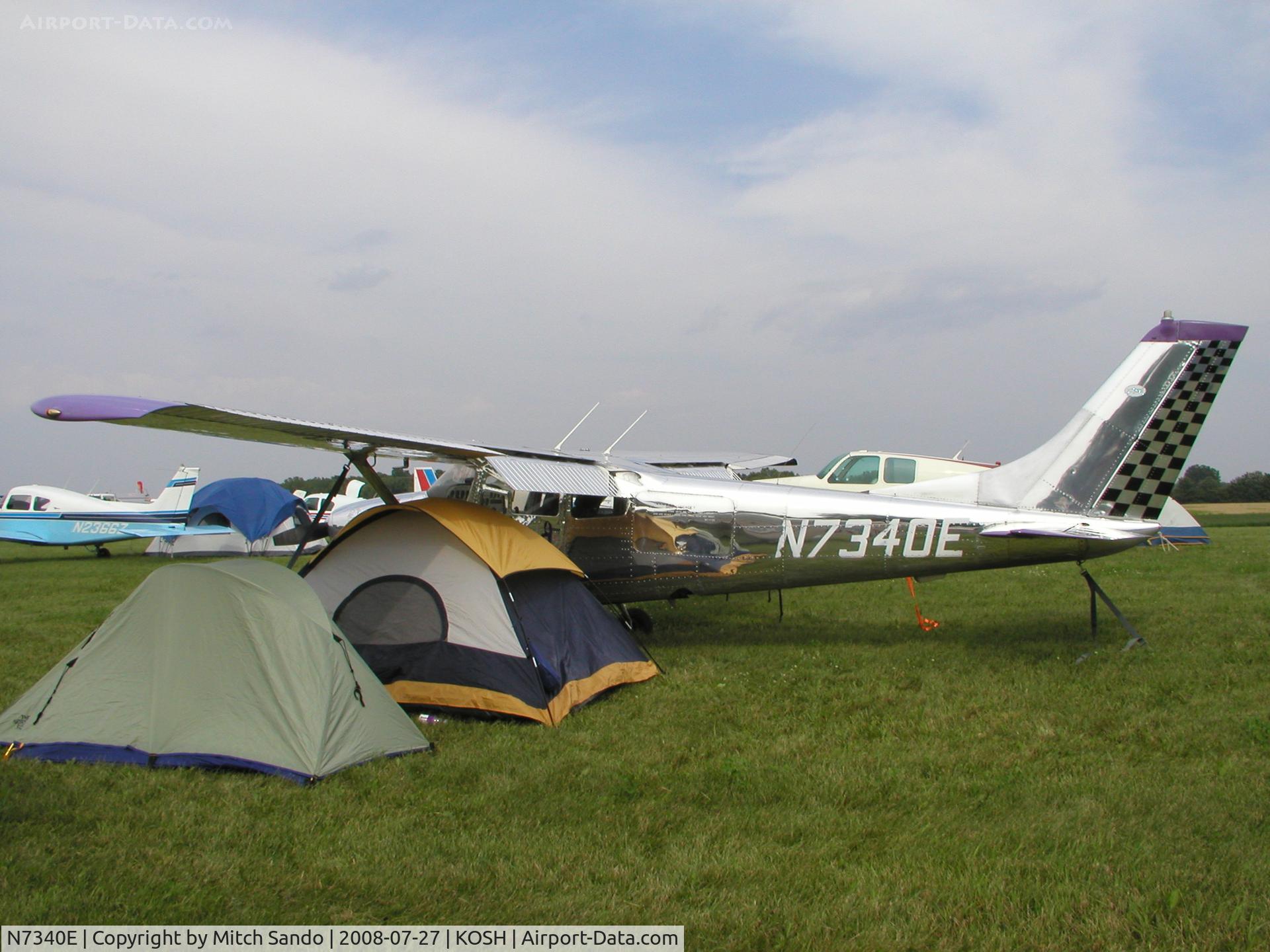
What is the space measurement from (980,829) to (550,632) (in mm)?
3787

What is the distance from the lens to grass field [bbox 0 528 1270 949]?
3670mm

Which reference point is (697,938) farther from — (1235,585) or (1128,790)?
(1235,585)

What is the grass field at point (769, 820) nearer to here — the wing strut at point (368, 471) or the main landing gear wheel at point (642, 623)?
the main landing gear wheel at point (642, 623)

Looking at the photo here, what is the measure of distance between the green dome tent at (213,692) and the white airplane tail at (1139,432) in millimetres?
6120

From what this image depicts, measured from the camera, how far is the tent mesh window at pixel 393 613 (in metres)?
7.06

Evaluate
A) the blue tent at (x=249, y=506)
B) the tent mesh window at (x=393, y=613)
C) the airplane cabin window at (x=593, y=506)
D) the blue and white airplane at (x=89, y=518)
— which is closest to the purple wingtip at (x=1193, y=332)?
the airplane cabin window at (x=593, y=506)

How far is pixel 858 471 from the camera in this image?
49.7 ft


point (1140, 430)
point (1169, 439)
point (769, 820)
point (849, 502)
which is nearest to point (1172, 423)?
point (1169, 439)

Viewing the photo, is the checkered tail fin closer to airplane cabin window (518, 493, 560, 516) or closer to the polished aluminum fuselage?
the polished aluminum fuselage

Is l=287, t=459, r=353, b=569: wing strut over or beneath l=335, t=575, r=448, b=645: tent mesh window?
over

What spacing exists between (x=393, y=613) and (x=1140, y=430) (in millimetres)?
6693

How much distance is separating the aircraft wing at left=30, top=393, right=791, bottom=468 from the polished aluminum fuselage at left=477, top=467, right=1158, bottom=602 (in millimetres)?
800

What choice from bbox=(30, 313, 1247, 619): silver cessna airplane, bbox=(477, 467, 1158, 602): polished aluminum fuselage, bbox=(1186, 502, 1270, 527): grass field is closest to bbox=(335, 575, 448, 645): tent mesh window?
bbox=(30, 313, 1247, 619): silver cessna airplane

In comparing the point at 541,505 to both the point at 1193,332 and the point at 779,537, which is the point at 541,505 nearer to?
the point at 779,537
